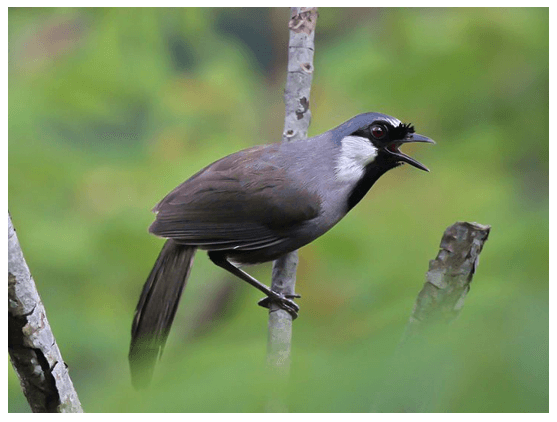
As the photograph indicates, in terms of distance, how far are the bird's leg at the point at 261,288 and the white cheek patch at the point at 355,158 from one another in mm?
363

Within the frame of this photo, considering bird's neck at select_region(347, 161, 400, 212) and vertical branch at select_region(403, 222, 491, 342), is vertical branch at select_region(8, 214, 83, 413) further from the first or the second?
bird's neck at select_region(347, 161, 400, 212)

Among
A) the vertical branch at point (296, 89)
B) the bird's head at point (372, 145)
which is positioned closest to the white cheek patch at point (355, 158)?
the bird's head at point (372, 145)

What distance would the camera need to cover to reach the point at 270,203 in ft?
5.79

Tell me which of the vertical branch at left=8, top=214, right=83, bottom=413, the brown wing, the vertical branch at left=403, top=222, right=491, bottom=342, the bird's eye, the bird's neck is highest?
the bird's eye

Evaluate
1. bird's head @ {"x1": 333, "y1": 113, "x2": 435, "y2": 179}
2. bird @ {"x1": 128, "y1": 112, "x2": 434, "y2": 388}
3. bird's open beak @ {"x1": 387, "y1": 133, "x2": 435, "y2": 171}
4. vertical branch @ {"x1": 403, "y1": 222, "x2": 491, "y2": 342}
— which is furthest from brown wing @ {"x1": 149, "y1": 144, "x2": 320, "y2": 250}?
vertical branch @ {"x1": 403, "y1": 222, "x2": 491, "y2": 342}

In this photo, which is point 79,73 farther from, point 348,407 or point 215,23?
point 348,407

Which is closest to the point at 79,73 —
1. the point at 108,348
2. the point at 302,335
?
the point at 108,348

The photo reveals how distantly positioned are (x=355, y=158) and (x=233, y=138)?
63 centimetres

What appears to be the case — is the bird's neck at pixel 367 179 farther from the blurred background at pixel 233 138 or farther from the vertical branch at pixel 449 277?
the vertical branch at pixel 449 277

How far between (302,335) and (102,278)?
1355 millimetres

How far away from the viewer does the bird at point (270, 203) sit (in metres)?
1.75

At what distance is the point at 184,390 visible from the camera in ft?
1.83

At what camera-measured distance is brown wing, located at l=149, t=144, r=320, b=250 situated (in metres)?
1.75

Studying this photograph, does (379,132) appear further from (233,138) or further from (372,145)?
(233,138)
